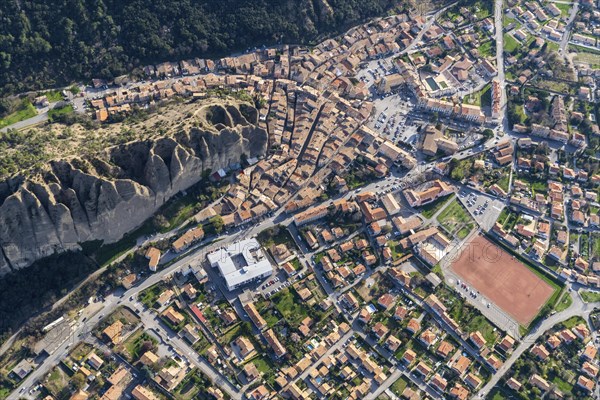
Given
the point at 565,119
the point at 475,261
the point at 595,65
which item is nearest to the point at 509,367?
the point at 475,261

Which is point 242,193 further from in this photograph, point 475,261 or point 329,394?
point 475,261

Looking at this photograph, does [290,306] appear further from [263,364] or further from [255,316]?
[263,364]

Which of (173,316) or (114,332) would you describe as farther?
(173,316)

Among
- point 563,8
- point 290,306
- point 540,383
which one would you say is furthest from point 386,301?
point 563,8

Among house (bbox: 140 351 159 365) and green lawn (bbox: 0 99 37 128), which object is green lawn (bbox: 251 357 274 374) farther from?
green lawn (bbox: 0 99 37 128)

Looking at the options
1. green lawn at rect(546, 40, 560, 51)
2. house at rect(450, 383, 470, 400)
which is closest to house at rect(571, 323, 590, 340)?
house at rect(450, 383, 470, 400)
